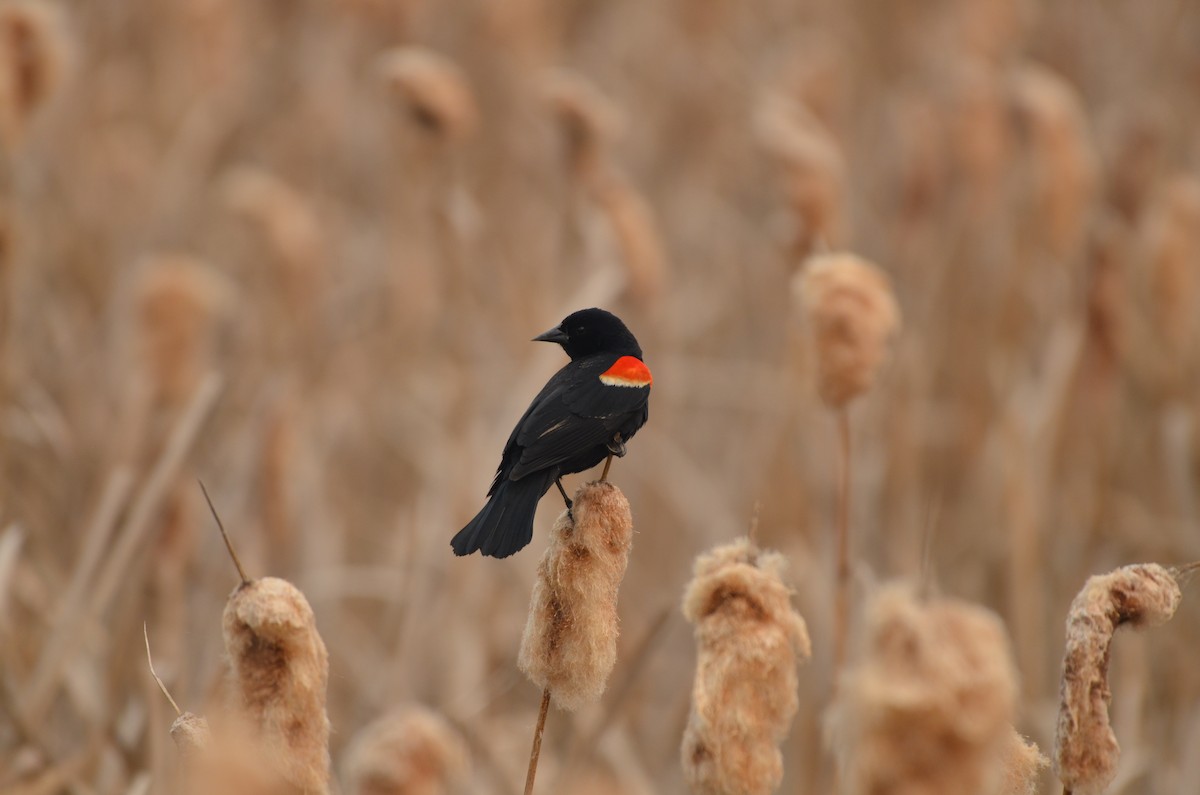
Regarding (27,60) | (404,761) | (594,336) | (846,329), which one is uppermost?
(27,60)

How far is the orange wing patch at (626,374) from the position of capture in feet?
5.43

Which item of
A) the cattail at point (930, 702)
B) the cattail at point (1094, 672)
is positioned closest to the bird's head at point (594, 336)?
the cattail at point (1094, 672)

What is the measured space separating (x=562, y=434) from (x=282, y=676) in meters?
0.46

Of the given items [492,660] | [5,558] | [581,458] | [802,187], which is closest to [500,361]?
[492,660]

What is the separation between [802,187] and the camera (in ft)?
10.5

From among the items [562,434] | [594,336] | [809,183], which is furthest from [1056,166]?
[562,434]

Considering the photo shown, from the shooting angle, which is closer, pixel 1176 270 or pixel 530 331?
pixel 1176 270

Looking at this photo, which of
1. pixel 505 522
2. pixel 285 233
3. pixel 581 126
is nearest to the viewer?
pixel 505 522

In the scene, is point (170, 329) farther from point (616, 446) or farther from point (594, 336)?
point (616, 446)

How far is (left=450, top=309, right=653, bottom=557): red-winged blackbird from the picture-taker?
1438mm

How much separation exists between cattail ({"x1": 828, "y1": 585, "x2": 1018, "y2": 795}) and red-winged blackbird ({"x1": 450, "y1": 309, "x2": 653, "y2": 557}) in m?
0.52

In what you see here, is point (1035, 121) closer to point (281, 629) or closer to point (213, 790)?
point (281, 629)

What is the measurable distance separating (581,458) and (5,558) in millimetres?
1262

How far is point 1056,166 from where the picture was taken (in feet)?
11.3
